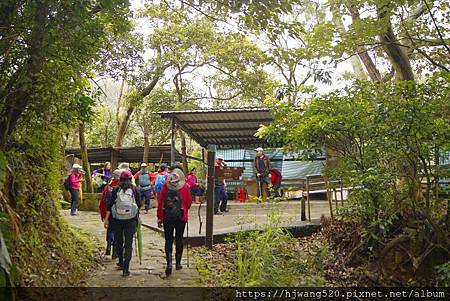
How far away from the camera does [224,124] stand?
14492 mm

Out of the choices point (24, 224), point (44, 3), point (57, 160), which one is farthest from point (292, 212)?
point (44, 3)

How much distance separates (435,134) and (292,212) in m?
5.57

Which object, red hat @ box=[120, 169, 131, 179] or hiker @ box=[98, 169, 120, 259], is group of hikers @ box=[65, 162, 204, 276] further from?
hiker @ box=[98, 169, 120, 259]

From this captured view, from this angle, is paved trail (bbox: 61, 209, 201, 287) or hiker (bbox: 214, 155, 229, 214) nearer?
paved trail (bbox: 61, 209, 201, 287)

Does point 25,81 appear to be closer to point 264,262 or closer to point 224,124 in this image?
point 264,262

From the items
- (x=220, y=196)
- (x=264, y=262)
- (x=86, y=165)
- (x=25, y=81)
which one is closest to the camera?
(x=25, y=81)

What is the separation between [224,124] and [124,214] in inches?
330

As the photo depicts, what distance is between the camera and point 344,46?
7.48 m

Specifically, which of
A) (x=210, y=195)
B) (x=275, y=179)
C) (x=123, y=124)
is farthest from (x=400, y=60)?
(x=123, y=124)

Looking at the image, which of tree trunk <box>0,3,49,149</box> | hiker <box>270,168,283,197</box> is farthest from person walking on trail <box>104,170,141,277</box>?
hiker <box>270,168,283,197</box>

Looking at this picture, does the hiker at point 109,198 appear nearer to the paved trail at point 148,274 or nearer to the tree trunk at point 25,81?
the paved trail at point 148,274

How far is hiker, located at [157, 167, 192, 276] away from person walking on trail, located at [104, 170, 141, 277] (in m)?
0.43

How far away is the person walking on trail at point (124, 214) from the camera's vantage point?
20.9 feet

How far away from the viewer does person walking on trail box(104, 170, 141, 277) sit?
6.38 metres
